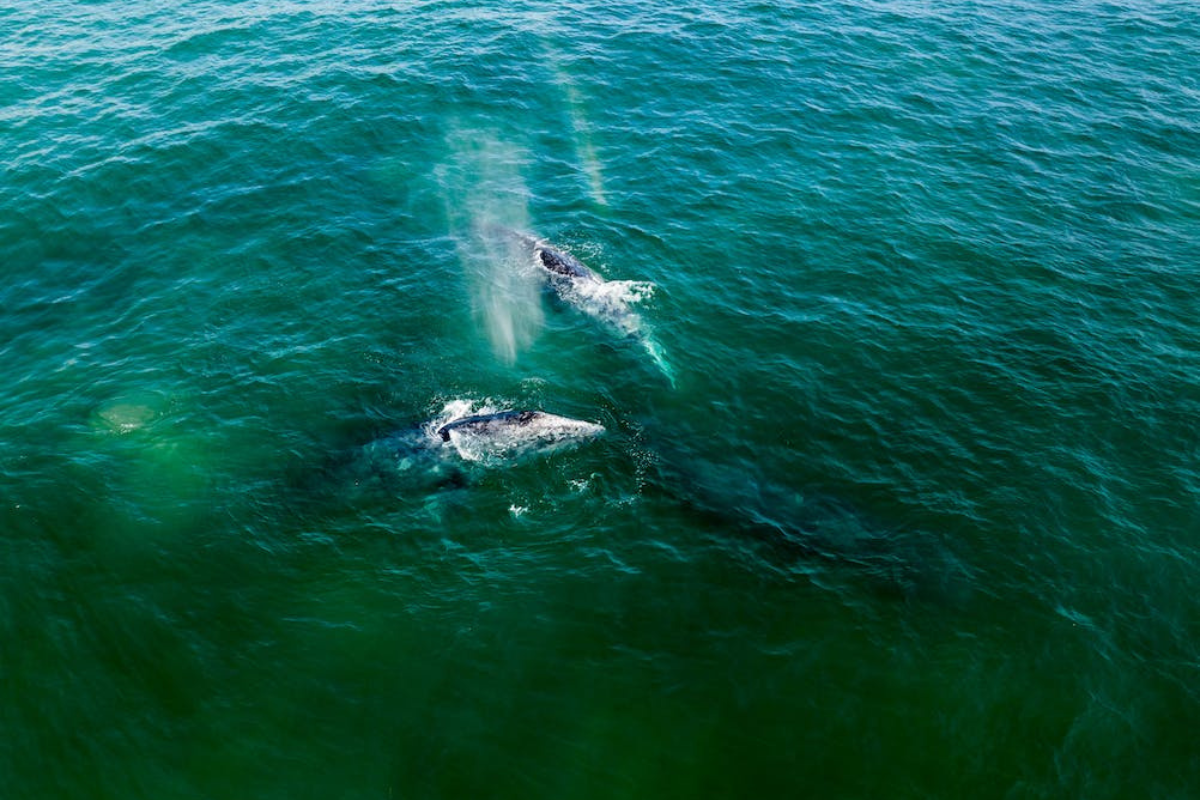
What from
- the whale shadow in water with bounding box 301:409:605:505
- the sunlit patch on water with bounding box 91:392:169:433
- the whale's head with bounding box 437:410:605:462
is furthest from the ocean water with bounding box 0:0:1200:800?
the whale's head with bounding box 437:410:605:462

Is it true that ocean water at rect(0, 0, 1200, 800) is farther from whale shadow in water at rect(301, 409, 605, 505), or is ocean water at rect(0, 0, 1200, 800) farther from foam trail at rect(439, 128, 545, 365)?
whale shadow in water at rect(301, 409, 605, 505)

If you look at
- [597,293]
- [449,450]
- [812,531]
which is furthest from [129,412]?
[812,531]

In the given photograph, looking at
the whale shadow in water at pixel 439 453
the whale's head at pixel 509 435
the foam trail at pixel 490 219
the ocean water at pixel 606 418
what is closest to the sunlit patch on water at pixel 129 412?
the ocean water at pixel 606 418

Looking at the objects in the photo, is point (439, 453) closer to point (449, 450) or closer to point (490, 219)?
point (449, 450)

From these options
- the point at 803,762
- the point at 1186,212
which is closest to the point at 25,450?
the point at 803,762

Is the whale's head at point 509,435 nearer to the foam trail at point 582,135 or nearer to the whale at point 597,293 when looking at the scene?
the whale at point 597,293

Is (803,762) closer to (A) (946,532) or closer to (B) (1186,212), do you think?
(A) (946,532)

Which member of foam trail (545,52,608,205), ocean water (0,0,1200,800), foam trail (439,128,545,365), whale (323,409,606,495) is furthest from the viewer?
foam trail (545,52,608,205)

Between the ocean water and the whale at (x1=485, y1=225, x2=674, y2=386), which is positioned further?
the whale at (x1=485, y1=225, x2=674, y2=386)
